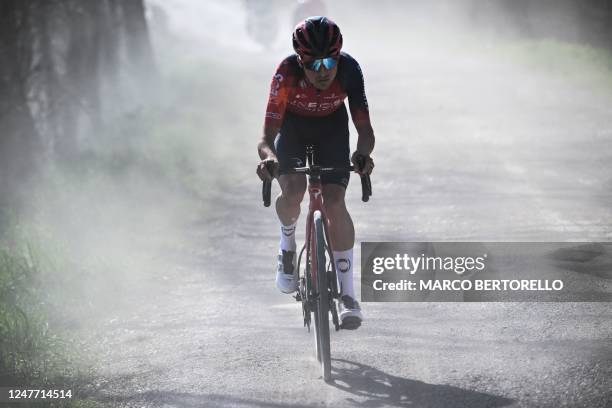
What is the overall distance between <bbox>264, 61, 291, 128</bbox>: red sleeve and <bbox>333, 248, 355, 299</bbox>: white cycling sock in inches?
39.8

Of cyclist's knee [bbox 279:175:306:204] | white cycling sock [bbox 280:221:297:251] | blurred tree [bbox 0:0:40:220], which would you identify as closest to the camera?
cyclist's knee [bbox 279:175:306:204]

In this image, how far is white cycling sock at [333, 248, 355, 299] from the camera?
4988mm

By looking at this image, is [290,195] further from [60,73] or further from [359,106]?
[60,73]

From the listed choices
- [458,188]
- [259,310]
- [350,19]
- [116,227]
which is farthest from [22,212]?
[350,19]

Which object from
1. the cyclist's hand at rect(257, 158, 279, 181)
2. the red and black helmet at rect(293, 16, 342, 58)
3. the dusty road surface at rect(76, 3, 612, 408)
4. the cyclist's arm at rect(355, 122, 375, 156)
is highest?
the red and black helmet at rect(293, 16, 342, 58)

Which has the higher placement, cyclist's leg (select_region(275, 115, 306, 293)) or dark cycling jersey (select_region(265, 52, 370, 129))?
dark cycling jersey (select_region(265, 52, 370, 129))

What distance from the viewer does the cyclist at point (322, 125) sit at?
464 centimetres

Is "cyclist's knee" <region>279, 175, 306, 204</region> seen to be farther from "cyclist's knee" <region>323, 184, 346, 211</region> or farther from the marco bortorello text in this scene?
the marco bortorello text

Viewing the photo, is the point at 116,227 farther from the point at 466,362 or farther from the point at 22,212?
the point at 466,362

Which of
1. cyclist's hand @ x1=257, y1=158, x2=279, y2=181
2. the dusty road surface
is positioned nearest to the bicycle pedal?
the dusty road surface

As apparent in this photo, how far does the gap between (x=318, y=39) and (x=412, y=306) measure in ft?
8.49

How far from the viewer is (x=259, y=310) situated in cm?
644

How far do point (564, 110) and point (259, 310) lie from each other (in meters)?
9.40

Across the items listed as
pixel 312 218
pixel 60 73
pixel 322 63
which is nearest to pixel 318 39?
pixel 322 63
